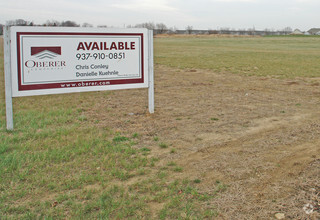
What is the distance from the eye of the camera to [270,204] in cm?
371

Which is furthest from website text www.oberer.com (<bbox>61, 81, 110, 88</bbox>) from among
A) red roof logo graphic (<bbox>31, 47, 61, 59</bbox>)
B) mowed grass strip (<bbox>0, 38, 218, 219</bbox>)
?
mowed grass strip (<bbox>0, 38, 218, 219</bbox>)

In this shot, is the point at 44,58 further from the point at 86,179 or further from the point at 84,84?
the point at 86,179

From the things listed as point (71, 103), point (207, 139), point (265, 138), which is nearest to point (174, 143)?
point (207, 139)

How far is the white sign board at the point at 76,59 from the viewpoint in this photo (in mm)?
6520

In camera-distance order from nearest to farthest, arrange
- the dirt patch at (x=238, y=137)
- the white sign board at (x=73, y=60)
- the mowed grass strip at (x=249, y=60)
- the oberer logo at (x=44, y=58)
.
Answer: the dirt patch at (x=238, y=137)
the white sign board at (x=73, y=60)
the oberer logo at (x=44, y=58)
the mowed grass strip at (x=249, y=60)

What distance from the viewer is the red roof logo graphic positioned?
21.6ft

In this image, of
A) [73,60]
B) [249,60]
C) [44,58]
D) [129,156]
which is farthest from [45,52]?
[249,60]

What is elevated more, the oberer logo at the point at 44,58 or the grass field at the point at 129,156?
the oberer logo at the point at 44,58

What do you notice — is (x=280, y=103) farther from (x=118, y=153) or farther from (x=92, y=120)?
(x=118, y=153)

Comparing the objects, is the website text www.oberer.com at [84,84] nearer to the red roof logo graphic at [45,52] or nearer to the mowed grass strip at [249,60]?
→ the red roof logo graphic at [45,52]

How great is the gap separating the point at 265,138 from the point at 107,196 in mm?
3290

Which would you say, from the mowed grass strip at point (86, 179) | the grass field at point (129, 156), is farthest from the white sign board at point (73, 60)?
the mowed grass strip at point (86, 179)

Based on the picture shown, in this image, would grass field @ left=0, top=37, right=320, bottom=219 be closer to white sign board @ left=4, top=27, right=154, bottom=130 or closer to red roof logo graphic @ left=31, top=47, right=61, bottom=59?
white sign board @ left=4, top=27, right=154, bottom=130

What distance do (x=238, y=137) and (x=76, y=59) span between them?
3560mm
